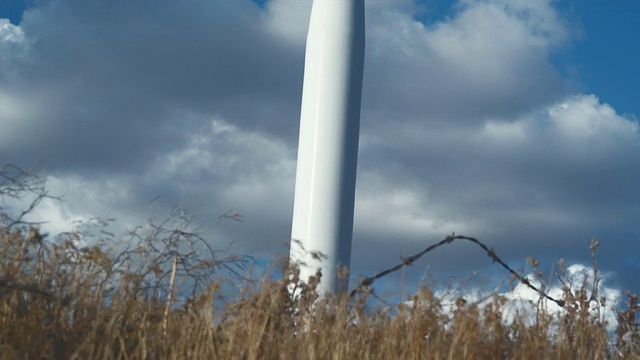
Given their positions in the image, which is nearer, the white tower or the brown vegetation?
the brown vegetation

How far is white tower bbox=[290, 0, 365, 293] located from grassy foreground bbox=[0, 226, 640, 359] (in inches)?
73.1

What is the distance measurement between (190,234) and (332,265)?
242 centimetres

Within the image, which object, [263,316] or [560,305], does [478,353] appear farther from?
[560,305]

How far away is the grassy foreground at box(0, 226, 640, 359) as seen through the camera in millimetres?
5445

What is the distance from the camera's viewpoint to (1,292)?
5.48 metres

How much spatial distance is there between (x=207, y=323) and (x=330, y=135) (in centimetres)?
343

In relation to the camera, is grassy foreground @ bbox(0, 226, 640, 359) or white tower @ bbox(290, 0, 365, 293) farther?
white tower @ bbox(290, 0, 365, 293)

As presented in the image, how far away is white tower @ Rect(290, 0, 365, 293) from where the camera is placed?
8602 millimetres

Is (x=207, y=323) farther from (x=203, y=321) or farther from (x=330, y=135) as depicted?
(x=330, y=135)

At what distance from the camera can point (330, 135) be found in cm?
871

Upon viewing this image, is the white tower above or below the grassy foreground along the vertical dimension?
above

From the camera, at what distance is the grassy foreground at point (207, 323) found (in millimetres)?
5445

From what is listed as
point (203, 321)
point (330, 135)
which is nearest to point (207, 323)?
point (203, 321)

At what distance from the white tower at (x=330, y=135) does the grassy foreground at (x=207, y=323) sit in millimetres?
1857
